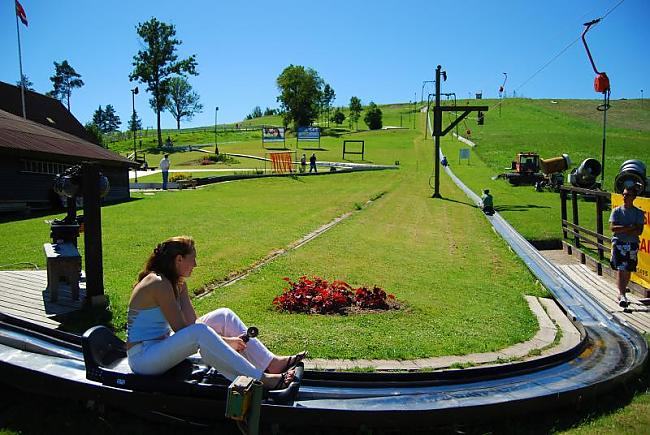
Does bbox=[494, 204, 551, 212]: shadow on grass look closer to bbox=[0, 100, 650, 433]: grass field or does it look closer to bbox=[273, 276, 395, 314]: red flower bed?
bbox=[0, 100, 650, 433]: grass field

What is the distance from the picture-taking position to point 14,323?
5906 millimetres

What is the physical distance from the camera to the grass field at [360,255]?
22.6 ft

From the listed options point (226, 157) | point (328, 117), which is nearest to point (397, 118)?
point (328, 117)

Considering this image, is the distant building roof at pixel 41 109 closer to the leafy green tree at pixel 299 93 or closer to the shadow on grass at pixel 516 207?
the shadow on grass at pixel 516 207

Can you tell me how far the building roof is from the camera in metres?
19.8

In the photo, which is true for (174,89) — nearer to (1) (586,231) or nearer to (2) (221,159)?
(2) (221,159)

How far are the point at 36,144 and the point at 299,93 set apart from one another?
294 ft

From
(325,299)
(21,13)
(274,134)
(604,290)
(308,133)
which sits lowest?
(604,290)

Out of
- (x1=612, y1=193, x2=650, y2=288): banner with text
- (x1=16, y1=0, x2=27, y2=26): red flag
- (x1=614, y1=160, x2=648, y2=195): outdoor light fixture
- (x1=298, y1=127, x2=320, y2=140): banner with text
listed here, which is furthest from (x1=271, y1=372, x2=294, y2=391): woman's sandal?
(x1=298, y1=127, x2=320, y2=140): banner with text

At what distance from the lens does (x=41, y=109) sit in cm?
3491

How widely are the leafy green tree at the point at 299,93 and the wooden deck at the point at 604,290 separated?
310 ft

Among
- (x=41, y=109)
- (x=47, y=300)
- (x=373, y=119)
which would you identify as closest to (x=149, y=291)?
(x=47, y=300)

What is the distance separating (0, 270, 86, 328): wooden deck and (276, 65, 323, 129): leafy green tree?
99861 mm

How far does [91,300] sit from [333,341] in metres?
3.33
